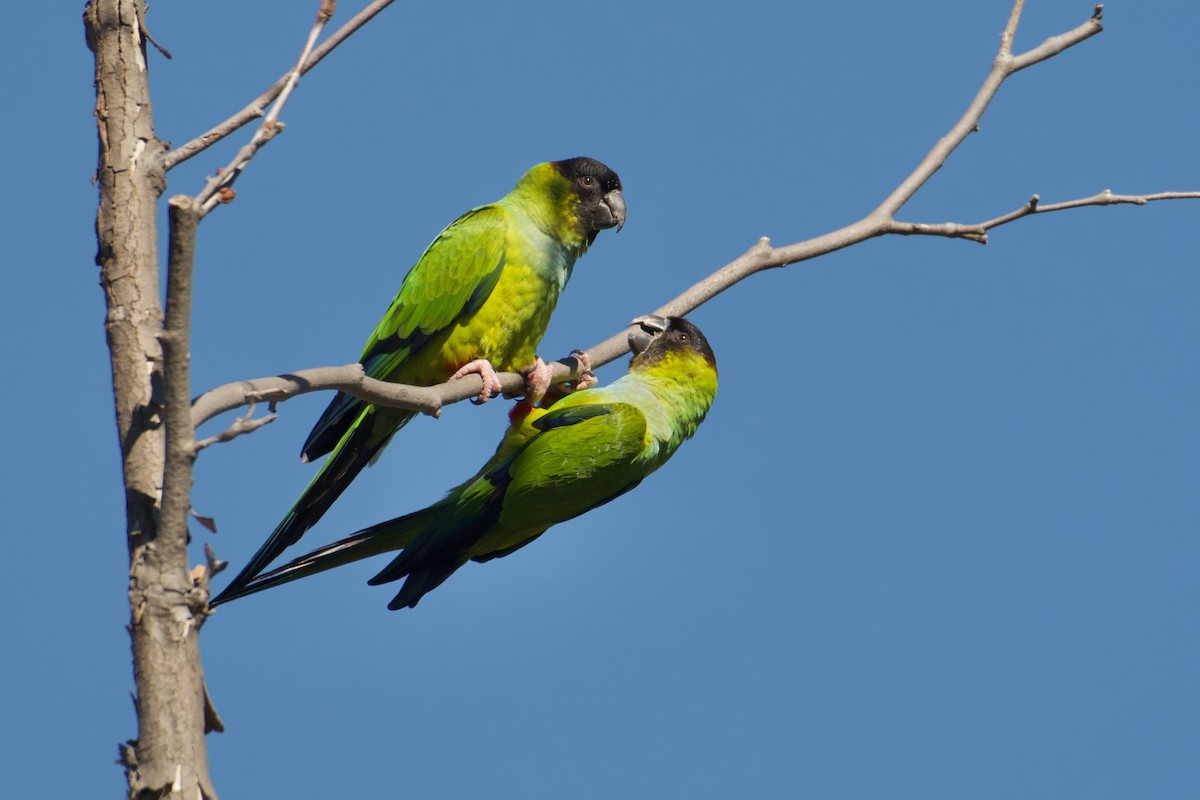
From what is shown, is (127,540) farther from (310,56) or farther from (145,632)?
(310,56)

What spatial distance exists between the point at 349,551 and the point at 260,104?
6.87ft

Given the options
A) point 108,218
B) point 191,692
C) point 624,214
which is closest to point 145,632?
point 191,692

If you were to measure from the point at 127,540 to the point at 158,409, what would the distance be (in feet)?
1.24

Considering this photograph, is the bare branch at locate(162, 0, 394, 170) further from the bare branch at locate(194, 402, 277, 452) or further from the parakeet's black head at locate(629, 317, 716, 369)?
the parakeet's black head at locate(629, 317, 716, 369)

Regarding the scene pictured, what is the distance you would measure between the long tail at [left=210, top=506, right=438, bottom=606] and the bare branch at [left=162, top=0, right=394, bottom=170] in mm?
1631

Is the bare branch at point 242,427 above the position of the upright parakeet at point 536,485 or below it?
below

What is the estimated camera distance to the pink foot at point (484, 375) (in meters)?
5.12

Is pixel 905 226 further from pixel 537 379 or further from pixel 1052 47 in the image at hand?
pixel 537 379

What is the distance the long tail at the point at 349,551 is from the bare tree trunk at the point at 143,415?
128 cm

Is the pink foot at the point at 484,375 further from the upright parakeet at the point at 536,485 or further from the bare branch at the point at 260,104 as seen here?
the bare branch at the point at 260,104

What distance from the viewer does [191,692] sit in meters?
2.95

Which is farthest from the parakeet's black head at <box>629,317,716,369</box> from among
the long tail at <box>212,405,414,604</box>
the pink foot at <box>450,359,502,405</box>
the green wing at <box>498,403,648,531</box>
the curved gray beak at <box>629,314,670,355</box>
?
the long tail at <box>212,405,414,604</box>

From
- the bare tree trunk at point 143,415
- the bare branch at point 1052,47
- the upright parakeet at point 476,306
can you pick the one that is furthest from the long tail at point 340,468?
the bare branch at point 1052,47

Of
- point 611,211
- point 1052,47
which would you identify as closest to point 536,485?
point 611,211
